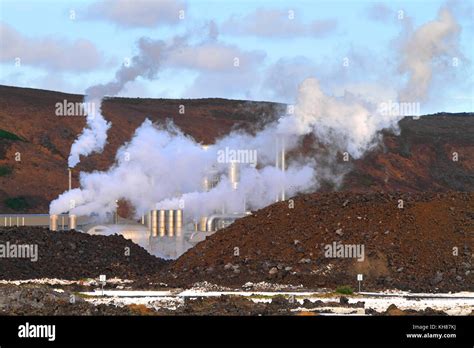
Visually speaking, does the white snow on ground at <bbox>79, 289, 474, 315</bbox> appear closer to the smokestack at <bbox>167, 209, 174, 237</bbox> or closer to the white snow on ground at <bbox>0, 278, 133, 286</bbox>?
the white snow on ground at <bbox>0, 278, 133, 286</bbox>

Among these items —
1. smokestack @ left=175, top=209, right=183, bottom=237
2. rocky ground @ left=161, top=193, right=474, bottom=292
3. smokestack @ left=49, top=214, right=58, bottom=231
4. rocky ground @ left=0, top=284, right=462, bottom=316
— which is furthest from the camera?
smokestack @ left=49, top=214, right=58, bottom=231

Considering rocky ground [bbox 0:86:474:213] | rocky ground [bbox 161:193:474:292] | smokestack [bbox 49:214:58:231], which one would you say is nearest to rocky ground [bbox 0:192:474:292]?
rocky ground [bbox 161:193:474:292]

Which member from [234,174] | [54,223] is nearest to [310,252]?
[234,174]

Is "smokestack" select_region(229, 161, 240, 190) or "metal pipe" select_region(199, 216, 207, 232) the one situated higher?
"smokestack" select_region(229, 161, 240, 190)

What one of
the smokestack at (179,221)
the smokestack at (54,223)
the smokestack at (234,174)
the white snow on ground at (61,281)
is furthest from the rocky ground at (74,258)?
the smokestack at (234,174)

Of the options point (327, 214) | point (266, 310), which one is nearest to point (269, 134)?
point (327, 214)

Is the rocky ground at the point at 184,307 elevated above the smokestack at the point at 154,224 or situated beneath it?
situated beneath

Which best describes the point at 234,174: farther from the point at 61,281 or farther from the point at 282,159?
the point at 61,281

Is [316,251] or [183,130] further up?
[183,130]

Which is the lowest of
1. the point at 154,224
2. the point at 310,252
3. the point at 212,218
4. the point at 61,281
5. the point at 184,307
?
the point at 184,307

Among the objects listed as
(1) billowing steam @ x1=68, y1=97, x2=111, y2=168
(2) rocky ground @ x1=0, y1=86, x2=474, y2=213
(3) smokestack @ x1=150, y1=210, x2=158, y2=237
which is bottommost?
(3) smokestack @ x1=150, y1=210, x2=158, y2=237

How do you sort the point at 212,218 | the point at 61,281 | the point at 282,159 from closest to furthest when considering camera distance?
1. the point at 61,281
2. the point at 212,218
3. the point at 282,159

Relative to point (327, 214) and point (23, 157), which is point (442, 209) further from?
point (23, 157)

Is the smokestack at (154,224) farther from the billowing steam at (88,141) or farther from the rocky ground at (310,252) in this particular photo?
the billowing steam at (88,141)
